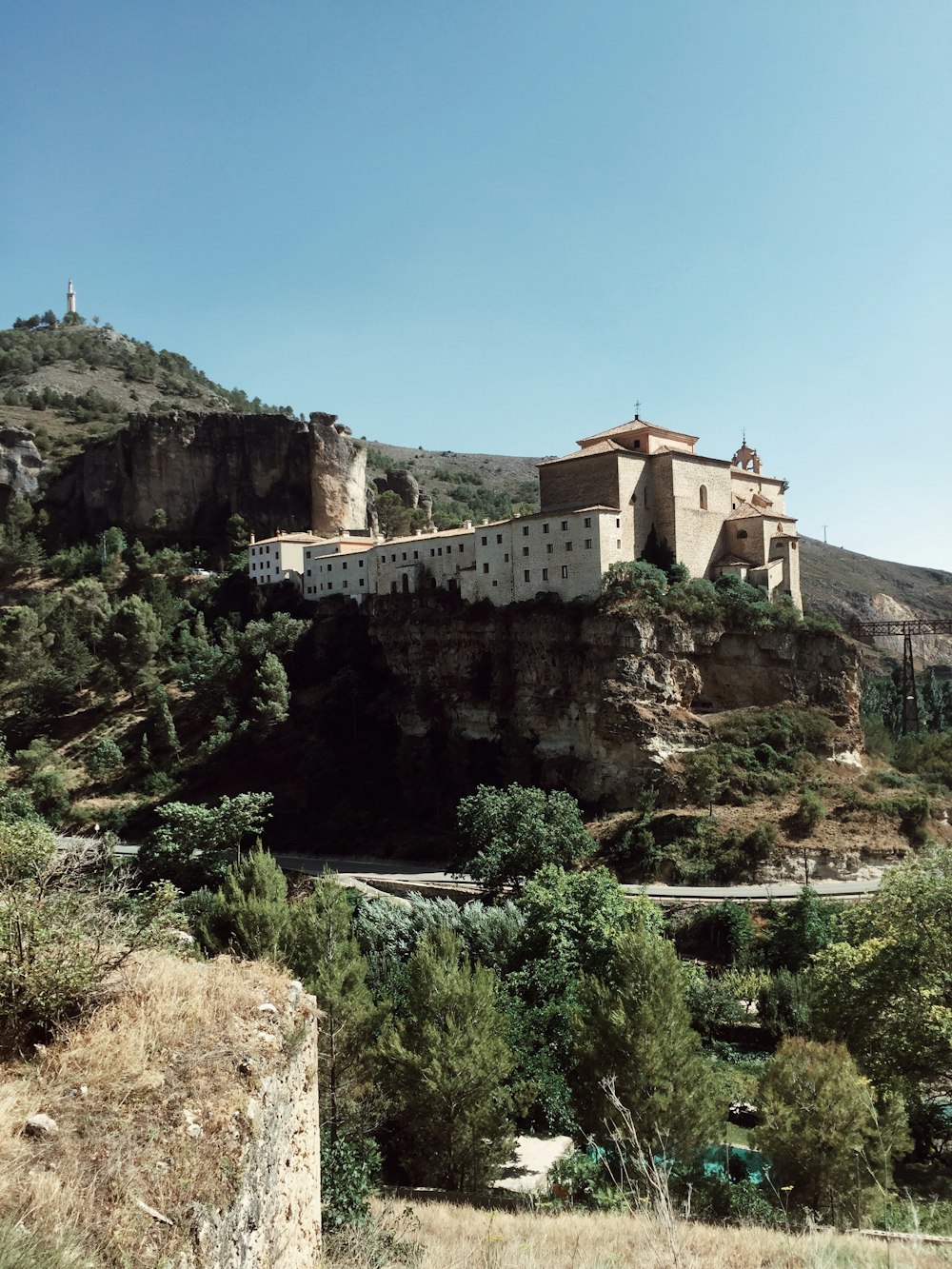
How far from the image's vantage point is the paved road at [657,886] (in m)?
39.5

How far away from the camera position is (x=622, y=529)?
1954 inches

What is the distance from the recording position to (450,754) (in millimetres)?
52562

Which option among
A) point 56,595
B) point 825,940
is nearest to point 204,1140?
point 825,940

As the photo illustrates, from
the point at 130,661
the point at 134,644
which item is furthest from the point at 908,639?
the point at 130,661

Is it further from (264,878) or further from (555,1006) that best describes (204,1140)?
(264,878)

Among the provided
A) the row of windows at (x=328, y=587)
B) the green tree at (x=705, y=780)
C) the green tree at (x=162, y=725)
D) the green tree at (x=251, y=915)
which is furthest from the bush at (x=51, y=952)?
the row of windows at (x=328, y=587)

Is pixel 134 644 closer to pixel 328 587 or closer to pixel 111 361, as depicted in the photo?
pixel 328 587

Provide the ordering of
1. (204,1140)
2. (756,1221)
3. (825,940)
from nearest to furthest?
(204,1140) → (756,1221) → (825,940)

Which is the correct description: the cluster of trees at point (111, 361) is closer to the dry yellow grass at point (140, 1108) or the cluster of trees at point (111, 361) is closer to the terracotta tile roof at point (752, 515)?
the terracotta tile roof at point (752, 515)

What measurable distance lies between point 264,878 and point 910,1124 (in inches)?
723

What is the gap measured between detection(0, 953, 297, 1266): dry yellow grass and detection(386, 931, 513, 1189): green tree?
36.1 feet

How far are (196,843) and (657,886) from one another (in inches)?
746

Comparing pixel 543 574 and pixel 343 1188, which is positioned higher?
pixel 543 574

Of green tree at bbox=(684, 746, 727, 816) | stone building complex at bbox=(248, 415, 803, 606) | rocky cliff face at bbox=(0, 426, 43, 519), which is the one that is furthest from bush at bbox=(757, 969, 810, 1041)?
rocky cliff face at bbox=(0, 426, 43, 519)
